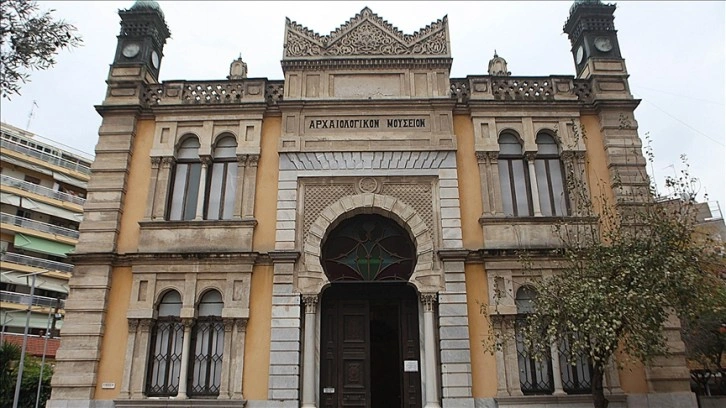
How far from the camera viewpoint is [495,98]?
15711 mm

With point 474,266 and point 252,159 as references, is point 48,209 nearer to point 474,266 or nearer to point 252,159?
point 252,159

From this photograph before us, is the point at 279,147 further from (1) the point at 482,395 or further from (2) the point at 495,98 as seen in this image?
(1) the point at 482,395

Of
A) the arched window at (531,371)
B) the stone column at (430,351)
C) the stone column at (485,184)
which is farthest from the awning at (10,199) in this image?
the arched window at (531,371)

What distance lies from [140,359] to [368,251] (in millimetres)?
6440

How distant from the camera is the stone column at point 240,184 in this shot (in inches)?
577

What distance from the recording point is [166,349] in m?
13.8

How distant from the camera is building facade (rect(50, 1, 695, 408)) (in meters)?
13.3

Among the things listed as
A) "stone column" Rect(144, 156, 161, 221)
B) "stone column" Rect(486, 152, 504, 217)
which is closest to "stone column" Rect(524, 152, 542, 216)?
"stone column" Rect(486, 152, 504, 217)

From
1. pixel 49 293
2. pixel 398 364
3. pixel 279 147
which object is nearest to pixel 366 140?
pixel 279 147

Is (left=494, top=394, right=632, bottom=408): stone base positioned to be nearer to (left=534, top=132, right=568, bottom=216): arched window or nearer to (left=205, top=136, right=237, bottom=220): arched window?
(left=534, top=132, right=568, bottom=216): arched window

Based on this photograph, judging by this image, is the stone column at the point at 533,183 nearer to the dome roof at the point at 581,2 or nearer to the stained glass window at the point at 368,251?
the stained glass window at the point at 368,251

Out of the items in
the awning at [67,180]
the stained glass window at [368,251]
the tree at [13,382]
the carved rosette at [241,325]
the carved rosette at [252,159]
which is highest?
the awning at [67,180]

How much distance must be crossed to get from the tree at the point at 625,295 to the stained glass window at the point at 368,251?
166 inches

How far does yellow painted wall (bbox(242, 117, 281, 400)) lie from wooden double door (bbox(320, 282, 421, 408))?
1.57m
